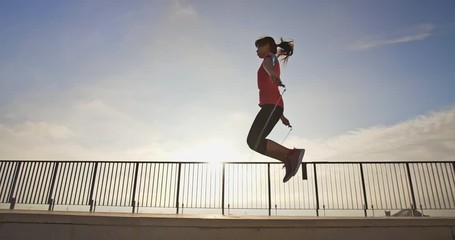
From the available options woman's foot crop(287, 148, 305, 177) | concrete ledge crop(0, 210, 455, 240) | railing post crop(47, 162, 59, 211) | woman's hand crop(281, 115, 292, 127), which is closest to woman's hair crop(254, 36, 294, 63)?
woman's hand crop(281, 115, 292, 127)

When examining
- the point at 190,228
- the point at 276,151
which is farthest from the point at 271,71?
the point at 190,228

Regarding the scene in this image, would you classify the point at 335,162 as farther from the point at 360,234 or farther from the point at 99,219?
the point at 99,219

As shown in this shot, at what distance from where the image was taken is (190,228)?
3814 mm

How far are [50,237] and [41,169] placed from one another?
28.8 ft

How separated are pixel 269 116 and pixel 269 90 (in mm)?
408

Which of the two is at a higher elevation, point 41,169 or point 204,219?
point 41,169

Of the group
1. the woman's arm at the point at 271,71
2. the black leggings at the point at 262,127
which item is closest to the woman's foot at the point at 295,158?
the black leggings at the point at 262,127

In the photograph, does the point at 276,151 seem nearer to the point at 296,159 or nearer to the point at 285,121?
the point at 296,159

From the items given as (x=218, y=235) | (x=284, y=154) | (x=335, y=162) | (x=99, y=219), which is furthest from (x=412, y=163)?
(x=99, y=219)

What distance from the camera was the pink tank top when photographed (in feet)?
13.8

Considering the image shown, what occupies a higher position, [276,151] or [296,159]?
[276,151]

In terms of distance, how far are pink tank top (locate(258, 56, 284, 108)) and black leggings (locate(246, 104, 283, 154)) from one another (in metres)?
0.09

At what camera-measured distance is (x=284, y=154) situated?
170 inches

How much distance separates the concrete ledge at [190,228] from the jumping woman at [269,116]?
79 centimetres
